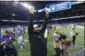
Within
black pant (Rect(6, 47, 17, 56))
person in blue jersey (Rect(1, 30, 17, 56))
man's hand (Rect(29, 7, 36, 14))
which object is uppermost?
man's hand (Rect(29, 7, 36, 14))

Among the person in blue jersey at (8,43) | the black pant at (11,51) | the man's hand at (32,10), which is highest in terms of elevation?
the man's hand at (32,10)

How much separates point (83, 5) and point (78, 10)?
0.10 m

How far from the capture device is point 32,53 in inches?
107

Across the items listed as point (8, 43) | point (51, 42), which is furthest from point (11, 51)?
point (51, 42)

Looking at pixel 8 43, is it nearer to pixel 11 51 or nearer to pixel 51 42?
pixel 11 51

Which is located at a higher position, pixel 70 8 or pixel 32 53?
pixel 70 8

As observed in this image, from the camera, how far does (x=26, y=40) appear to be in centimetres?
268

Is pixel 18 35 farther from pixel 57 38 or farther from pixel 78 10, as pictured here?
pixel 78 10

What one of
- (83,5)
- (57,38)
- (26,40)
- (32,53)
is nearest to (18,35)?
(26,40)

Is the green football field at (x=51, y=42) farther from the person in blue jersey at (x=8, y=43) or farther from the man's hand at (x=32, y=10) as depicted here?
the man's hand at (x=32, y=10)

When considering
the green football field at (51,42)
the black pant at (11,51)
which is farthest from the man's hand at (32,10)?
the black pant at (11,51)

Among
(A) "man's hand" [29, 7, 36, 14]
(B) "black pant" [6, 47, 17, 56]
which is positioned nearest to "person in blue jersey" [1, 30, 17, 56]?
(B) "black pant" [6, 47, 17, 56]

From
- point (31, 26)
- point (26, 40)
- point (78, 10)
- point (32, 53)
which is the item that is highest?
point (78, 10)

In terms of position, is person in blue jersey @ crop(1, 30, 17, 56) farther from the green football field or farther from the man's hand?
the man's hand
